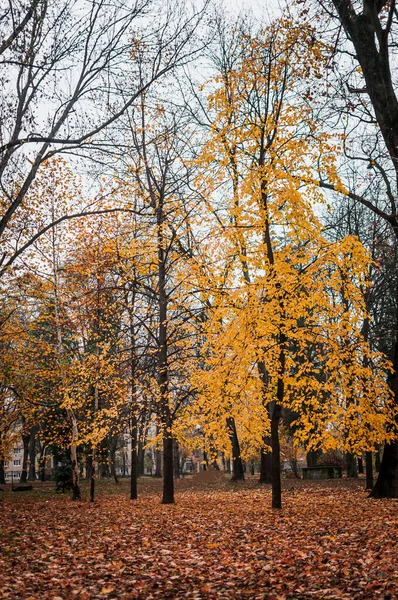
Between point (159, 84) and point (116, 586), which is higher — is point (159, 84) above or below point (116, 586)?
above

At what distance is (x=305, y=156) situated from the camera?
12.9 metres

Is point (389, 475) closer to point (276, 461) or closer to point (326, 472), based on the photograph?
point (276, 461)

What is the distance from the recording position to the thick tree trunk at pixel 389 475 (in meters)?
14.2

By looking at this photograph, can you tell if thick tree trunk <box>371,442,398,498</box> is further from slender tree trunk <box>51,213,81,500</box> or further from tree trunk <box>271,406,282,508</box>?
slender tree trunk <box>51,213,81,500</box>

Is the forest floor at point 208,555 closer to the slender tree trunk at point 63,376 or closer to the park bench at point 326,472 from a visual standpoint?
the slender tree trunk at point 63,376

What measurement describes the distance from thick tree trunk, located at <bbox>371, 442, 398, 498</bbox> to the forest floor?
141 centimetres

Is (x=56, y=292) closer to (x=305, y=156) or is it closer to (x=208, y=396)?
(x=208, y=396)

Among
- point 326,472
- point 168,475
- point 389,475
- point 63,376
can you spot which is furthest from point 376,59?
point 326,472

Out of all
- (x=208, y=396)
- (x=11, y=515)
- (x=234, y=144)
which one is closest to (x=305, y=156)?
(x=234, y=144)

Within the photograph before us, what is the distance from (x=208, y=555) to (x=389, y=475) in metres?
8.52

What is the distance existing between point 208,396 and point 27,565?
6.15 m

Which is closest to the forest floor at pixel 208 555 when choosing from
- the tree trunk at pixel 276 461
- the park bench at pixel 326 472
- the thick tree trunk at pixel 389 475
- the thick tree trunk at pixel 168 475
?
the tree trunk at pixel 276 461

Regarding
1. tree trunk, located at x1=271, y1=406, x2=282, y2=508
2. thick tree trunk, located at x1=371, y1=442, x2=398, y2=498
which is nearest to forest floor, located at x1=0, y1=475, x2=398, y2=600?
tree trunk, located at x1=271, y1=406, x2=282, y2=508

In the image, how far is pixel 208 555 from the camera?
7.49 metres
